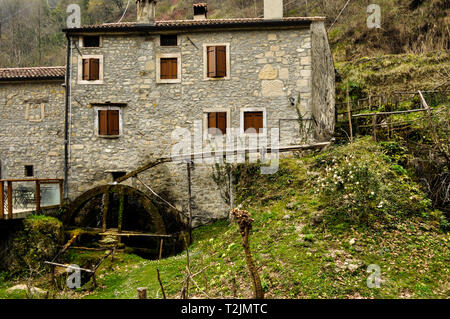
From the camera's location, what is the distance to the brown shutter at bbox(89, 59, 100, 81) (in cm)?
1253

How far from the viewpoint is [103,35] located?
1255cm

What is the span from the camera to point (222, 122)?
12141 millimetres

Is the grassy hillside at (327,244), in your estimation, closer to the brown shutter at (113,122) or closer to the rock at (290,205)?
the rock at (290,205)

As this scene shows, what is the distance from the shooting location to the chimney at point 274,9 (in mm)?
12164

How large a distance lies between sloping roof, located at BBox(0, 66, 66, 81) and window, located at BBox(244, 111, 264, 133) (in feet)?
24.5

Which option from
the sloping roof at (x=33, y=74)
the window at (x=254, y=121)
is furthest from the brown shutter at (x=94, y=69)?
the window at (x=254, y=121)

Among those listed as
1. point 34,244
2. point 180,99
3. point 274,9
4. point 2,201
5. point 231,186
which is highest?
point 274,9

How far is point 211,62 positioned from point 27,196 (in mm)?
7213

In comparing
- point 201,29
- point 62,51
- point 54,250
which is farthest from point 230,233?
point 62,51

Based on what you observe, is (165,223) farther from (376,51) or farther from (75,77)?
(376,51)

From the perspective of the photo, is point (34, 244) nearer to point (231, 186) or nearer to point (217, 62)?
point (231, 186)

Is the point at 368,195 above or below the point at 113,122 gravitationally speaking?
below

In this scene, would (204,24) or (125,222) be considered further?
(125,222)

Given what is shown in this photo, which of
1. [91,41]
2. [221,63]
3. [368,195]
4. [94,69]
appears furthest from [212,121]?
[368,195]
